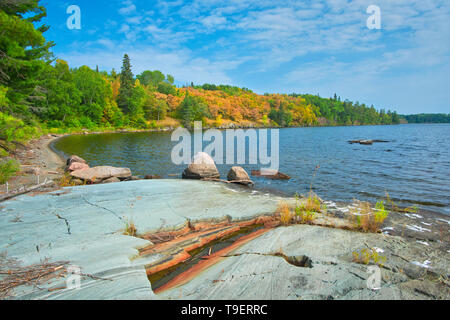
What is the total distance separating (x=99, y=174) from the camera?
12719 mm

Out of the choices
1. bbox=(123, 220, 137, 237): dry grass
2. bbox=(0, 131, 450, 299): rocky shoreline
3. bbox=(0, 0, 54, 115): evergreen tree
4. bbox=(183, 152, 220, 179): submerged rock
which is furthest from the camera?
bbox=(183, 152, 220, 179): submerged rock

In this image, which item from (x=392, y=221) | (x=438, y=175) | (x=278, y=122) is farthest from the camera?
(x=278, y=122)

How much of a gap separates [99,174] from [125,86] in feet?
239

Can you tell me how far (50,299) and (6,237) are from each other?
2877mm

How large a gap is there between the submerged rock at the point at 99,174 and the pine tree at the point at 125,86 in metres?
68.0

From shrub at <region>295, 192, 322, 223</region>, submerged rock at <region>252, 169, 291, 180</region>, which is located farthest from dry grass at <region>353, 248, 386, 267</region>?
submerged rock at <region>252, 169, 291, 180</region>

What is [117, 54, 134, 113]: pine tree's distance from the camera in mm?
74438

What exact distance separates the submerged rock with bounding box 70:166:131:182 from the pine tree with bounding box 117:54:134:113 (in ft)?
223

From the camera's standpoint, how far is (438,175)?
14.6 meters

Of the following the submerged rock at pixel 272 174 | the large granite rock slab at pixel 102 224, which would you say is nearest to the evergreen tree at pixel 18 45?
the large granite rock slab at pixel 102 224

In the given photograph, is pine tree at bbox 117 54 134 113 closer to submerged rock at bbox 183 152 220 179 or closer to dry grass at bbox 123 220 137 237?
submerged rock at bbox 183 152 220 179

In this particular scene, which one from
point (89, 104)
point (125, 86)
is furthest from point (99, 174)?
point (125, 86)

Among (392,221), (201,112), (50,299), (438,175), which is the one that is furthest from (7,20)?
(201,112)
